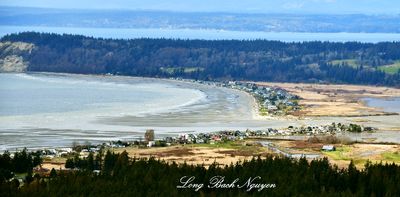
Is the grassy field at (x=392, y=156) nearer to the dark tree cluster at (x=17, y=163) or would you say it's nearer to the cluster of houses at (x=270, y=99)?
the dark tree cluster at (x=17, y=163)

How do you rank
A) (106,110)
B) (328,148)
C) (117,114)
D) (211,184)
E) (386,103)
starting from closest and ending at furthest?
A: (211,184), (328,148), (117,114), (106,110), (386,103)

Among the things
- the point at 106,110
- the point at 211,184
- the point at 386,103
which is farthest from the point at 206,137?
the point at 386,103

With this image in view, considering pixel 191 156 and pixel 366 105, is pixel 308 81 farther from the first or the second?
pixel 191 156

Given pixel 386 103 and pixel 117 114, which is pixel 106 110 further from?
pixel 386 103

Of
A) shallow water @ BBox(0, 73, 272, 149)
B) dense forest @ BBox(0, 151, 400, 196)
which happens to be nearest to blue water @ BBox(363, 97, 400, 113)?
shallow water @ BBox(0, 73, 272, 149)

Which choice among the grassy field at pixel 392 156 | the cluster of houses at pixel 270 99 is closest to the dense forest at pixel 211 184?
the grassy field at pixel 392 156
